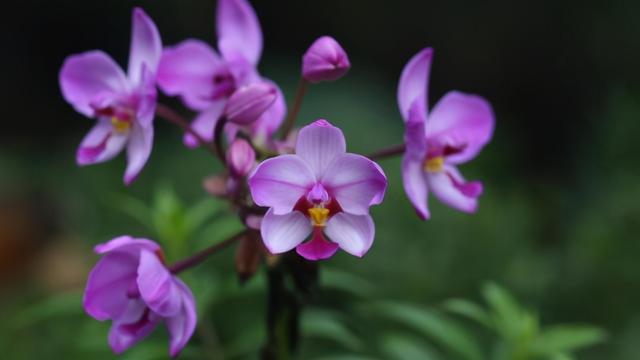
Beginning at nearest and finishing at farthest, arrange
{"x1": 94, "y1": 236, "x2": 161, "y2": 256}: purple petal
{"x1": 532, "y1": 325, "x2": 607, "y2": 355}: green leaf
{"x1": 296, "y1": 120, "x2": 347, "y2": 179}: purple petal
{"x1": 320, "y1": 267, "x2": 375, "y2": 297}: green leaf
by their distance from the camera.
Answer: {"x1": 296, "y1": 120, "x2": 347, "y2": 179}: purple petal < {"x1": 94, "y1": 236, "x2": 161, "y2": 256}: purple petal < {"x1": 532, "y1": 325, "x2": 607, "y2": 355}: green leaf < {"x1": 320, "y1": 267, "x2": 375, "y2": 297}: green leaf

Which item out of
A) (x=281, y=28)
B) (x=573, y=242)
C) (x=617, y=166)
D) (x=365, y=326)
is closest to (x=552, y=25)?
(x=281, y=28)

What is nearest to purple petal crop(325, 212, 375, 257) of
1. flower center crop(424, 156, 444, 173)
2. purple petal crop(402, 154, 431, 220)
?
purple petal crop(402, 154, 431, 220)

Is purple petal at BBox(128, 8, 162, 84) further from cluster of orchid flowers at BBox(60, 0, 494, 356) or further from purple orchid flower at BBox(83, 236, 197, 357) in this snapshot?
purple orchid flower at BBox(83, 236, 197, 357)

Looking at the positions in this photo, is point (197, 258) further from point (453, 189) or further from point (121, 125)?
point (453, 189)

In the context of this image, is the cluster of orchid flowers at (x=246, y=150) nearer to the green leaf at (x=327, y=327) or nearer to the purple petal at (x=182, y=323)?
the purple petal at (x=182, y=323)

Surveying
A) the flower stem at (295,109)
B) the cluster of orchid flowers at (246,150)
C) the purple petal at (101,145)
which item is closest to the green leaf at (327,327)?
the cluster of orchid flowers at (246,150)

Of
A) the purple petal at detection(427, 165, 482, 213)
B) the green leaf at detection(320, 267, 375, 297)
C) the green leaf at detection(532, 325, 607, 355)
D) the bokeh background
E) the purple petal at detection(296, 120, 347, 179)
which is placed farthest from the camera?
the bokeh background

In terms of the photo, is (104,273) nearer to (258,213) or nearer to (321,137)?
(258,213)
